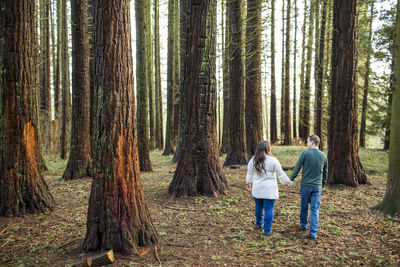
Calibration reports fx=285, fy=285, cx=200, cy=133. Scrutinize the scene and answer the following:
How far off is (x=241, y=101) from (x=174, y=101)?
6462 mm

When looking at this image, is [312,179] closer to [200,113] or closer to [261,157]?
[261,157]

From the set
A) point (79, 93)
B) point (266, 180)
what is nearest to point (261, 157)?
point (266, 180)

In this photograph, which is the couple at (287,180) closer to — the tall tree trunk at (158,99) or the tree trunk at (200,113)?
the tree trunk at (200,113)

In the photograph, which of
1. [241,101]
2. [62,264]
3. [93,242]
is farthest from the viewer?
[241,101]

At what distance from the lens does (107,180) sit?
422 centimetres

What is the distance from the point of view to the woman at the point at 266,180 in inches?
200

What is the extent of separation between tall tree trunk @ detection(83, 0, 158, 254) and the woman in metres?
Answer: 2.29

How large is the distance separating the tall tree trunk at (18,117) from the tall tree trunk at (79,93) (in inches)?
141

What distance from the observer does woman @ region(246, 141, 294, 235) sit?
5.09m

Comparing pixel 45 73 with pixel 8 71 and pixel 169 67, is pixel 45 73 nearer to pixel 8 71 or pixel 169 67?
pixel 169 67

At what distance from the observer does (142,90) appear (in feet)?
37.3

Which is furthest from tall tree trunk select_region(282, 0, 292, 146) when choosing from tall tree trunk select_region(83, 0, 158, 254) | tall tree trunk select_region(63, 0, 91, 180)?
tall tree trunk select_region(83, 0, 158, 254)

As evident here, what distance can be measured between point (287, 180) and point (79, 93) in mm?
7703

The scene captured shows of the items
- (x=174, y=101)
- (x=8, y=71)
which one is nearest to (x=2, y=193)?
(x=8, y=71)
